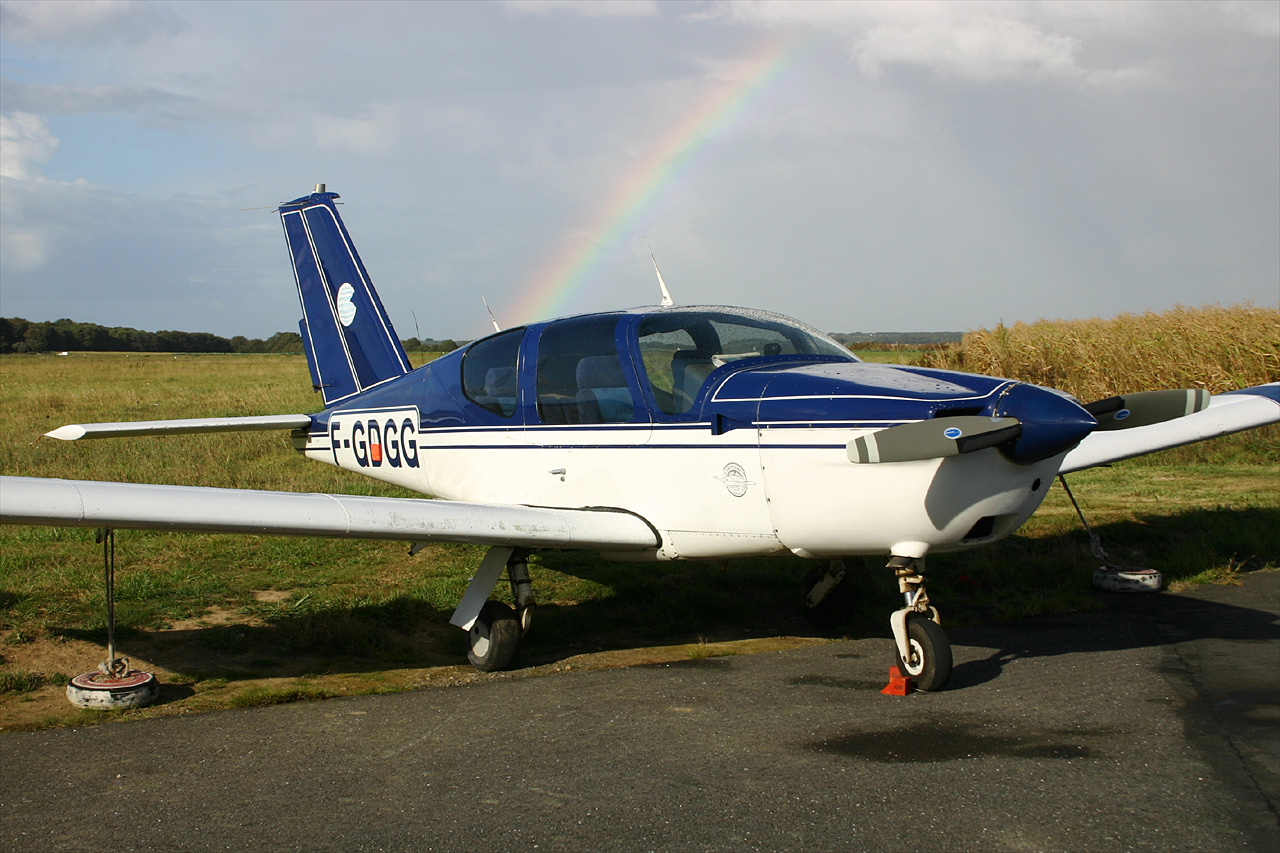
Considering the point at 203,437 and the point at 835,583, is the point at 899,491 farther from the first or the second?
the point at 203,437

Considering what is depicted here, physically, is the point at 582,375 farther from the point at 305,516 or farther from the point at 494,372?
the point at 305,516

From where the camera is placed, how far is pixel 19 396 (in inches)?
928

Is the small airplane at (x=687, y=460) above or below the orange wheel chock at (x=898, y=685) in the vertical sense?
above

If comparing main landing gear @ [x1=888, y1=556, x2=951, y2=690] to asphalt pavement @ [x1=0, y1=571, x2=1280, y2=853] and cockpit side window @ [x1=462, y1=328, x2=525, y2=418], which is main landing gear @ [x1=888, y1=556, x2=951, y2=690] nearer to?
asphalt pavement @ [x1=0, y1=571, x2=1280, y2=853]

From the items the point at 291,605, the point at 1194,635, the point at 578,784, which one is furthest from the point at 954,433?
the point at 291,605

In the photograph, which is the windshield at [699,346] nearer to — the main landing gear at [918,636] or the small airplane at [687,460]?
the small airplane at [687,460]

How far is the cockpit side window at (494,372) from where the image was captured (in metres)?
6.48

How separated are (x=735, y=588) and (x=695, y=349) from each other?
115 inches

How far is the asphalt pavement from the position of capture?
3.39 meters

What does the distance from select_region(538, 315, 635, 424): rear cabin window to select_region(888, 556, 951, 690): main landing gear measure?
1.76 metres

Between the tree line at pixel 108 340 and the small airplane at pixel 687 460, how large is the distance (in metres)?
66.0

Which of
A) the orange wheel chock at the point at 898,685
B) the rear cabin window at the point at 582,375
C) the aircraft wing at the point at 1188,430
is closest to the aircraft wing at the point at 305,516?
the rear cabin window at the point at 582,375

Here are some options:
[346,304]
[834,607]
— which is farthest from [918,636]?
[346,304]

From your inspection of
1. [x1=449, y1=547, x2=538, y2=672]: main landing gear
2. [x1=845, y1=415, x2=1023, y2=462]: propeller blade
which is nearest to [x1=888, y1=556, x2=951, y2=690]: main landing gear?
[x1=845, y1=415, x2=1023, y2=462]: propeller blade
